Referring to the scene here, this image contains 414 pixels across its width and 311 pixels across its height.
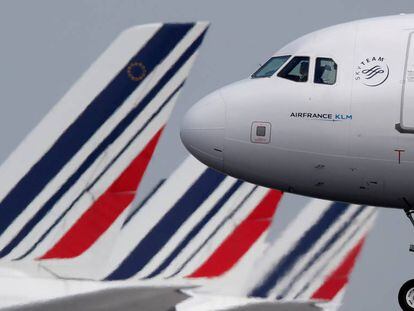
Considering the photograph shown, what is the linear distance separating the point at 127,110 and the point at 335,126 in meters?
4.98

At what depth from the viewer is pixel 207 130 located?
98.2 feet

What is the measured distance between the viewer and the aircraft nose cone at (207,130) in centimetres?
2989

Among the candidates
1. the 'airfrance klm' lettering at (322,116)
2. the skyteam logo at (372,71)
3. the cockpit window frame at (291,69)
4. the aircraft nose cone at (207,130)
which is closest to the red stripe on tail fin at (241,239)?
the aircraft nose cone at (207,130)

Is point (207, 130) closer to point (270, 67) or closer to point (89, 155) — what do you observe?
point (270, 67)

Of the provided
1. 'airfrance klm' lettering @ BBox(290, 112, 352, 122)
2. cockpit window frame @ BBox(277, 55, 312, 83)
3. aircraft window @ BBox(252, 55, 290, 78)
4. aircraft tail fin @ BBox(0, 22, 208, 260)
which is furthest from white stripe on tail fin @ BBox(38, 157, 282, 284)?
'airfrance klm' lettering @ BBox(290, 112, 352, 122)

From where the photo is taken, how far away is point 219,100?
30094mm

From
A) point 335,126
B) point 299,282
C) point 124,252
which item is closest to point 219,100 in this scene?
point 335,126

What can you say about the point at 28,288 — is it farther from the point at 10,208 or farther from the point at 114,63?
the point at 114,63

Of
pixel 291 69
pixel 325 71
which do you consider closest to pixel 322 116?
pixel 325 71

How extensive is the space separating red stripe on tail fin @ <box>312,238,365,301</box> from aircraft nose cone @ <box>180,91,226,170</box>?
60.9ft

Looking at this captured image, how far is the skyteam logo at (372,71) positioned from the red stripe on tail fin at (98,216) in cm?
534

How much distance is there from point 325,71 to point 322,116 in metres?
0.98

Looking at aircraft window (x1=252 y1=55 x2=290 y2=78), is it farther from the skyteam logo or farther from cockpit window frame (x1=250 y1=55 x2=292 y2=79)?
the skyteam logo

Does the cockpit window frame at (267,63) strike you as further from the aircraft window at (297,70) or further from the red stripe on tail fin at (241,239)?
the red stripe on tail fin at (241,239)
